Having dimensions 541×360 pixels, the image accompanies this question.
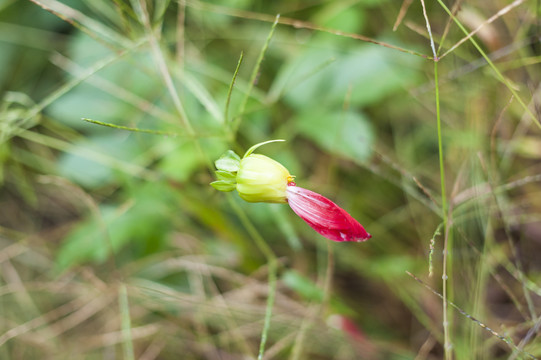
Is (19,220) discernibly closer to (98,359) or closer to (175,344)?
(98,359)

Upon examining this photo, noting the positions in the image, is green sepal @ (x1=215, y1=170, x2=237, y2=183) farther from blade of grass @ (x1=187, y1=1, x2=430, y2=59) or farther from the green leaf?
the green leaf

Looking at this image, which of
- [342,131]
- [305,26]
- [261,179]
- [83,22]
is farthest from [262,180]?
[83,22]

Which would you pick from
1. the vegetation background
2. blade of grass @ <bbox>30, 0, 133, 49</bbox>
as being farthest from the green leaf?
blade of grass @ <bbox>30, 0, 133, 49</bbox>

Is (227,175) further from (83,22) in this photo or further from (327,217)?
(83,22)

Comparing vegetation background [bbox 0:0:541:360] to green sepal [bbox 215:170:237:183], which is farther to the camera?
vegetation background [bbox 0:0:541:360]

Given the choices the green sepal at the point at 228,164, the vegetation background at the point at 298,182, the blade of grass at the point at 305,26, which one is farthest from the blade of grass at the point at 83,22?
the green sepal at the point at 228,164
